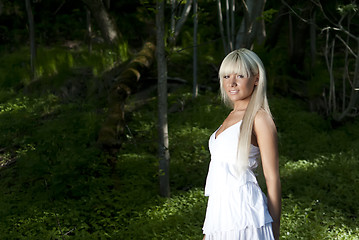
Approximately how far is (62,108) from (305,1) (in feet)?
22.4

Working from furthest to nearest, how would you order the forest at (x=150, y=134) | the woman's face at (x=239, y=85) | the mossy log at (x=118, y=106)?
the mossy log at (x=118, y=106) → the forest at (x=150, y=134) → the woman's face at (x=239, y=85)

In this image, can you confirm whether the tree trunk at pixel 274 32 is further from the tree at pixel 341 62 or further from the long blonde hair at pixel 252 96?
the long blonde hair at pixel 252 96

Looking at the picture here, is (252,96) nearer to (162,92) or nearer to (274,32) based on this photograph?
(162,92)

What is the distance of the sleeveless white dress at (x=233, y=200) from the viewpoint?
5.85 ft

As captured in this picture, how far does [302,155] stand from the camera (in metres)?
6.82

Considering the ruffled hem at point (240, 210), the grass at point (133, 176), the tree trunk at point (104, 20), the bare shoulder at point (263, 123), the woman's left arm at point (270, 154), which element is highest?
the tree trunk at point (104, 20)

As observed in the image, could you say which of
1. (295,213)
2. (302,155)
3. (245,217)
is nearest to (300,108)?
(302,155)

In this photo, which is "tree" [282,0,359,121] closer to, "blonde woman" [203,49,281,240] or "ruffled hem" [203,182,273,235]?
"blonde woman" [203,49,281,240]

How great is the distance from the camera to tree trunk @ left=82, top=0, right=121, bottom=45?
25.6ft

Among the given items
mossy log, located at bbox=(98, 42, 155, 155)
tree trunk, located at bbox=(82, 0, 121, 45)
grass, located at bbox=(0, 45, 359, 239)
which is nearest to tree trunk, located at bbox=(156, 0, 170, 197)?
grass, located at bbox=(0, 45, 359, 239)

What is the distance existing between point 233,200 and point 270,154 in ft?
1.06

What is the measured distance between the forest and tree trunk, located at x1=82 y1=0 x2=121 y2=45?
1.1 inches

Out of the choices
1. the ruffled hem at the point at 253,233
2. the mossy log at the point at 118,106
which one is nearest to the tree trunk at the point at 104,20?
the mossy log at the point at 118,106

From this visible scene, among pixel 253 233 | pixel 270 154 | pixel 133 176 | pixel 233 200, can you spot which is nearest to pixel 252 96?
pixel 270 154
